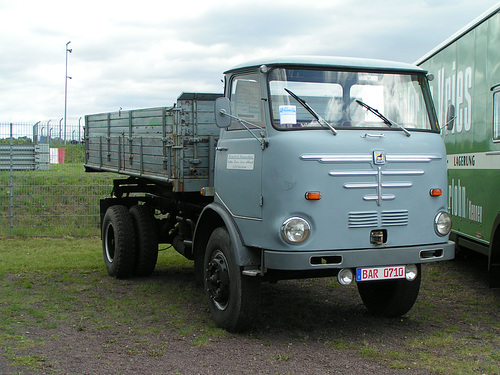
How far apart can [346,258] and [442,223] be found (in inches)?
42.7

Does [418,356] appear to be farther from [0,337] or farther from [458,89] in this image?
[458,89]

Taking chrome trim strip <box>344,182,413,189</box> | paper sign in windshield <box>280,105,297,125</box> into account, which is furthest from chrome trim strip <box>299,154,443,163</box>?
paper sign in windshield <box>280,105,297,125</box>

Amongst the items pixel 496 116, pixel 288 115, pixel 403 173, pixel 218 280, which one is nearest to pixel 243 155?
pixel 288 115

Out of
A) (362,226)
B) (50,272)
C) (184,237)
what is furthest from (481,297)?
(50,272)

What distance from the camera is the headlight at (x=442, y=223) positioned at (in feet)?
20.1

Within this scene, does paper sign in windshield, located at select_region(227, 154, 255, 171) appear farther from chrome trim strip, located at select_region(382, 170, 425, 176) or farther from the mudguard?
chrome trim strip, located at select_region(382, 170, 425, 176)

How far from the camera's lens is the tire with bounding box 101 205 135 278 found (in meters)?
9.32

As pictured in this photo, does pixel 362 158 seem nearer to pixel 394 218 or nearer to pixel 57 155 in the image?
pixel 394 218

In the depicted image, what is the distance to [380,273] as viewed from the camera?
5.92 m

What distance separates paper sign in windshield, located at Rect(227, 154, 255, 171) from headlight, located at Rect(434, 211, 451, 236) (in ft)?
5.96

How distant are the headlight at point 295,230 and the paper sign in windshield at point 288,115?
2.96ft

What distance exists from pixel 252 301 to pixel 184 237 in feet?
8.27

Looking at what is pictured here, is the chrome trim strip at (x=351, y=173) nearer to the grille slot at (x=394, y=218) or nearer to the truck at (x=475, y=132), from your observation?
the grille slot at (x=394, y=218)

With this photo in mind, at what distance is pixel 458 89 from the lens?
9000 millimetres
